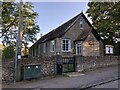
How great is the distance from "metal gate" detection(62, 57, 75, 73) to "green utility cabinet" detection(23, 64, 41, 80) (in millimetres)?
A: 2554

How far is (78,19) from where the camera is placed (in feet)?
102

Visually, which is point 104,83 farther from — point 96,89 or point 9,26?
point 9,26

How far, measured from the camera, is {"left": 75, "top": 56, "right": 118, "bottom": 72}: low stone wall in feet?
58.2

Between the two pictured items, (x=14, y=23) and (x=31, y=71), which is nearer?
(x=31, y=71)

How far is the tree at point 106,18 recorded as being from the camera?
28.5 meters

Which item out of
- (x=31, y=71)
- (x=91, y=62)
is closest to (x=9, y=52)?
(x=91, y=62)

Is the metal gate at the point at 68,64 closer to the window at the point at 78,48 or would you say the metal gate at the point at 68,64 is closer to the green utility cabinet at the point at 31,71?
the green utility cabinet at the point at 31,71

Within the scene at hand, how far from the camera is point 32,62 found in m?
15.9

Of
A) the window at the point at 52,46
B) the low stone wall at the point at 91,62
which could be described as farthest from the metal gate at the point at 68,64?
the window at the point at 52,46

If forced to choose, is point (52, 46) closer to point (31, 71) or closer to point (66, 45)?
point (66, 45)

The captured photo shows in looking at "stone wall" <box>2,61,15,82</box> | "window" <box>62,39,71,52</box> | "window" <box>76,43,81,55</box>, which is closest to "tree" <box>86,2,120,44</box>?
"window" <box>76,43,81,55</box>

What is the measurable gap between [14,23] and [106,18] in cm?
1390

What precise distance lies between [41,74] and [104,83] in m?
5.27

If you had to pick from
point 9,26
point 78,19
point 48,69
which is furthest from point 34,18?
point 48,69
